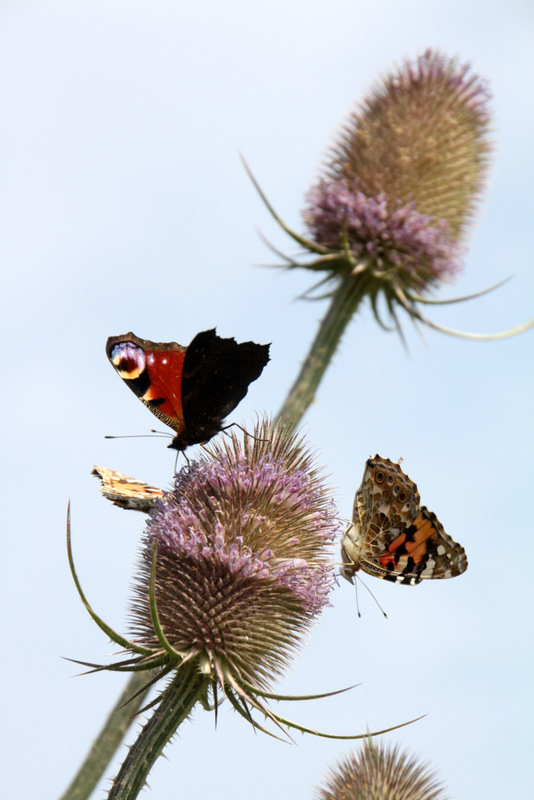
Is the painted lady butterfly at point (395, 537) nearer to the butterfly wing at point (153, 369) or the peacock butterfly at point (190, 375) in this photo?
the peacock butterfly at point (190, 375)

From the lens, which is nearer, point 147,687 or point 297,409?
point 147,687

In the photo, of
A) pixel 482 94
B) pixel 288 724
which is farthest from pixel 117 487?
pixel 482 94

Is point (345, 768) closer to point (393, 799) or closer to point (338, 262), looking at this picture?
point (393, 799)

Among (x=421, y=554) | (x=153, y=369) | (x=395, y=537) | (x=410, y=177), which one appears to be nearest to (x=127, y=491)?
(x=153, y=369)

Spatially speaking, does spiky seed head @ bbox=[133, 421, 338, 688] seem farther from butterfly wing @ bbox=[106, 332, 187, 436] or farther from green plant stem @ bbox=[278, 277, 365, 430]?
green plant stem @ bbox=[278, 277, 365, 430]

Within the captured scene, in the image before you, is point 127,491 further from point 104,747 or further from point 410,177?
point 410,177
